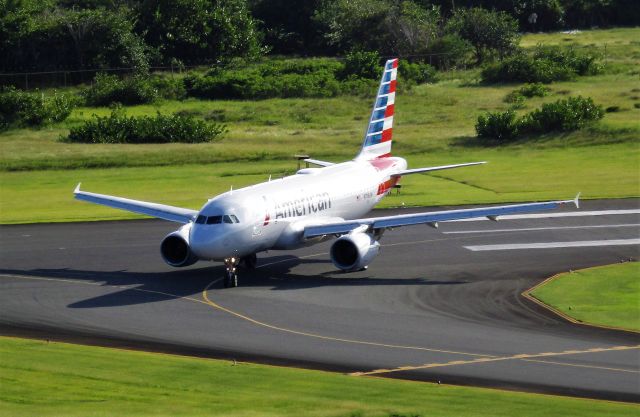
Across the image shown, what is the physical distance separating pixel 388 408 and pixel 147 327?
14.8m

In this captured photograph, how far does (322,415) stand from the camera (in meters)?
32.2

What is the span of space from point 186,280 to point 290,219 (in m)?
5.45

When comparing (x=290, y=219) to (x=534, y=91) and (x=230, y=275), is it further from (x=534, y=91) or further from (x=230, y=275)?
(x=534, y=91)

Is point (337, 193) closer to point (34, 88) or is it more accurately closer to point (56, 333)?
point (56, 333)

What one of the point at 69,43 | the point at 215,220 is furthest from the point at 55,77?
the point at 215,220

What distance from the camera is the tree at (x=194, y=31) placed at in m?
137

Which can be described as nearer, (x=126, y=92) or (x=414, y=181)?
(x=414, y=181)

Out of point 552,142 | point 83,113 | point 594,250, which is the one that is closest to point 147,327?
point 594,250

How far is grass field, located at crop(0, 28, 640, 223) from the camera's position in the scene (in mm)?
80250

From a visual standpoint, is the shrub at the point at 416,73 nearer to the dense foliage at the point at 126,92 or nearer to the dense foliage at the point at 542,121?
the dense foliage at the point at 126,92

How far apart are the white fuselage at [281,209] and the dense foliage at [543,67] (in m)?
66.0

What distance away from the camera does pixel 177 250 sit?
2095 inches

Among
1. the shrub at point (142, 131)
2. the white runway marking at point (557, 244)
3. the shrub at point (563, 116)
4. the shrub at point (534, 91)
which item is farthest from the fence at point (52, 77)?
the white runway marking at point (557, 244)

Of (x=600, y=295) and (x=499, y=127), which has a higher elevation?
(x=499, y=127)
